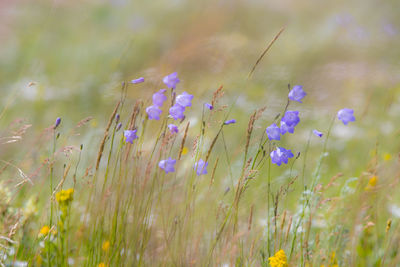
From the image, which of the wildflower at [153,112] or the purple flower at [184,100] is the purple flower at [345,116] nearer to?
the purple flower at [184,100]

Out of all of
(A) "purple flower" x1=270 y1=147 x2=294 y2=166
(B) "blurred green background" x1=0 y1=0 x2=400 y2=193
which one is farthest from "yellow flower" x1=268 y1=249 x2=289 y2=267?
(B) "blurred green background" x1=0 y1=0 x2=400 y2=193

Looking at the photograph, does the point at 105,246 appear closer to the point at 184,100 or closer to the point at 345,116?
the point at 184,100

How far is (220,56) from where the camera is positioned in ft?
8.95

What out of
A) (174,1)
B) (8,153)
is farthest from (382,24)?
(8,153)

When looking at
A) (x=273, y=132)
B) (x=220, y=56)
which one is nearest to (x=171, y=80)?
(x=273, y=132)

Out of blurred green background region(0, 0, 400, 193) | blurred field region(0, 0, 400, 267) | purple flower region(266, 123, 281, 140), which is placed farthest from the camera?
blurred green background region(0, 0, 400, 193)

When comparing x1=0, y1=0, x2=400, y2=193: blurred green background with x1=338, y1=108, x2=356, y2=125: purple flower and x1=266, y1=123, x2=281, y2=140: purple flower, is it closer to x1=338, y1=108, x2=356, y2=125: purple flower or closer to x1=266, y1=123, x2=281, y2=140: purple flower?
x1=338, y1=108, x2=356, y2=125: purple flower

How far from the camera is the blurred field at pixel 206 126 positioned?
1764mm

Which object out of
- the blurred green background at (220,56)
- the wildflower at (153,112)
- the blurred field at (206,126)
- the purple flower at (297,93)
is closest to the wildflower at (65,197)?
the blurred field at (206,126)

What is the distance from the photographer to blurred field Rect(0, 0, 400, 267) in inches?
69.4

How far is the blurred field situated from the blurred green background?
0.03 m

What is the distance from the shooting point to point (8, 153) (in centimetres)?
407

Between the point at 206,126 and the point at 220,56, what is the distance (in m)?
1.01

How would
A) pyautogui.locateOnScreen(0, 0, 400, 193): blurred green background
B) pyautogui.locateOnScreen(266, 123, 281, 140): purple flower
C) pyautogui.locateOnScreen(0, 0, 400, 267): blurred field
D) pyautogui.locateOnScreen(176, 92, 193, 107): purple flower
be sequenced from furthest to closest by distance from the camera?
pyautogui.locateOnScreen(0, 0, 400, 193): blurred green background → pyautogui.locateOnScreen(0, 0, 400, 267): blurred field → pyautogui.locateOnScreen(176, 92, 193, 107): purple flower → pyautogui.locateOnScreen(266, 123, 281, 140): purple flower
